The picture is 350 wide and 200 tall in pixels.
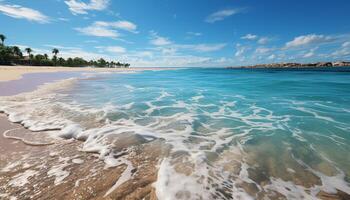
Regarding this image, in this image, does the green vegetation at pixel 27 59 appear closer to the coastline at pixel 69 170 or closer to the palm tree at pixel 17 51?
the palm tree at pixel 17 51

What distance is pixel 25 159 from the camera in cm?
471

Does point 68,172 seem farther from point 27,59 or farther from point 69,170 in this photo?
point 27,59

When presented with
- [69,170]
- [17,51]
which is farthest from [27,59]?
[69,170]

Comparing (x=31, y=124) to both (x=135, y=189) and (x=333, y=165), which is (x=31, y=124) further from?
(x=333, y=165)

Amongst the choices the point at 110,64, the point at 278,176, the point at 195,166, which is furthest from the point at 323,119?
the point at 110,64

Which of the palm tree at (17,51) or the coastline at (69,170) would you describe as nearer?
the coastline at (69,170)

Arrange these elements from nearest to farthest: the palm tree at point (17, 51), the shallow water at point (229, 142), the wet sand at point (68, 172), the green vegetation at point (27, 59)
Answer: the wet sand at point (68, 172)
the shallow water at point (229, 142)
the green vegetation at point (27, 59)
the palm tree at point (17, 51)

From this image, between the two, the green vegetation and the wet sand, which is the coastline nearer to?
the wet sand

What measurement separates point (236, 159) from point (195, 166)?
1.33 m

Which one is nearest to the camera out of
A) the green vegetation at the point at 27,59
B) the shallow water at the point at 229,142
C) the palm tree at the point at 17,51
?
the shallow water at the point at 229,142

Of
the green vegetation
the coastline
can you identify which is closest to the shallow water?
the coastline

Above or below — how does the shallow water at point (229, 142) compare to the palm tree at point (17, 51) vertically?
below

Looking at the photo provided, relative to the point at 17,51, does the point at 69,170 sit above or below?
below

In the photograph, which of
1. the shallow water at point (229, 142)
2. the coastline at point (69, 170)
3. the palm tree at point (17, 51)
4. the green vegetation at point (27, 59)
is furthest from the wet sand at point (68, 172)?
the palm tree at point (17, 51)
